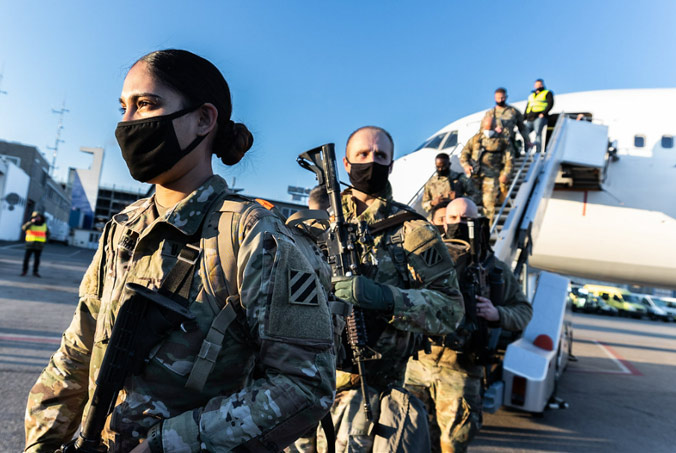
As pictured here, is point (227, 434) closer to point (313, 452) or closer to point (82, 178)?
point (313, 452)

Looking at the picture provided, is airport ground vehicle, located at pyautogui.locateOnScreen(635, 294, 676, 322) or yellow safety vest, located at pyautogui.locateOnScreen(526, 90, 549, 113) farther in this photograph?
airport ground vehicle, located at pyautogui.locateOnScreen(635, 294, 676, 322)

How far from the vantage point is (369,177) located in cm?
255

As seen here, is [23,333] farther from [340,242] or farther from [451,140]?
[451,140]

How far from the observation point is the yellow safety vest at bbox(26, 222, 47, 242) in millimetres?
11383

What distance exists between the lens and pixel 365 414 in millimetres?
2076

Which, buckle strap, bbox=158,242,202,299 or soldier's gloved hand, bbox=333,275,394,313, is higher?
buckle strap, bbox=158,242,202,299

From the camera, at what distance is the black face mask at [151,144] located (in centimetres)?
116

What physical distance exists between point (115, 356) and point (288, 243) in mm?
442

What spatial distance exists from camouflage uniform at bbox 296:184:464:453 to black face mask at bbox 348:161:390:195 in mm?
88

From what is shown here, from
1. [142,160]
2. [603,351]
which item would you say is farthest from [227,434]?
[603,351]

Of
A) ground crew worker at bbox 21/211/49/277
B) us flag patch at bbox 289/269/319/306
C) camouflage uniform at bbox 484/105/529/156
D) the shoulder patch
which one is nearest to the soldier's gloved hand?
the shoulder patch

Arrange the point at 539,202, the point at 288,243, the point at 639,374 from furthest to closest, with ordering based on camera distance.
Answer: the point at 639,374
the point at 539,202
the point at 288,243

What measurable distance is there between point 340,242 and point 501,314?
6.22 ft

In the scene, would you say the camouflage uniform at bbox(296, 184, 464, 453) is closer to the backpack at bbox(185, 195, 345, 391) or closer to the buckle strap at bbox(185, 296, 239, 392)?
the backpack at bbox(185, 195, 345, 391)
